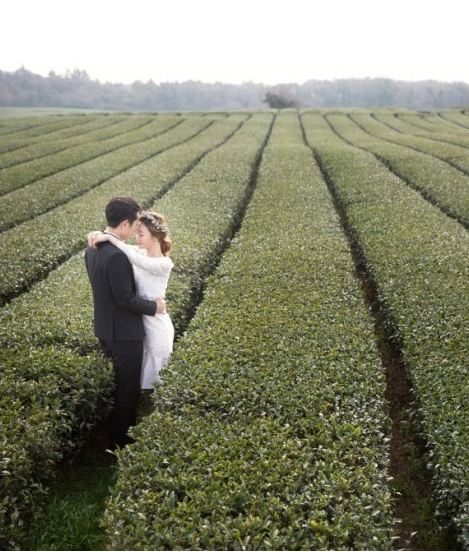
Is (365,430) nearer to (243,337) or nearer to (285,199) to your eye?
(243,337)

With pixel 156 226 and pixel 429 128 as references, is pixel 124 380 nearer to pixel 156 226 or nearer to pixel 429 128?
pixel 156 226

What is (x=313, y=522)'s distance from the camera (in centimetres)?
454

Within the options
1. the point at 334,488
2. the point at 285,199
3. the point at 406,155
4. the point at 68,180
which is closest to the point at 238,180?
the point at 285,199

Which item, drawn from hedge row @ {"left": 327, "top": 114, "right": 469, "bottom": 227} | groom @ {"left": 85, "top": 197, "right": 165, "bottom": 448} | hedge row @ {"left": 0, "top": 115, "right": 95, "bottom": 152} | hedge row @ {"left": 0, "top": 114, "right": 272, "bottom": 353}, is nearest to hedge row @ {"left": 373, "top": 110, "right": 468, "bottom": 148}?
hedge row @ {"left": 327, "top": 114, "right": 469, "bottom": 227}

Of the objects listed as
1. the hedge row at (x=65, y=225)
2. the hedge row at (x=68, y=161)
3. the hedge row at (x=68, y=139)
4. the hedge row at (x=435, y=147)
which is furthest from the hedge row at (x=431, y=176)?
the hedge row at (x=68, y=139)

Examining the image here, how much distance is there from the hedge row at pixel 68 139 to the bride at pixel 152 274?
89.5 feet

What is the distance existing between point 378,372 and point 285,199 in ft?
41.4

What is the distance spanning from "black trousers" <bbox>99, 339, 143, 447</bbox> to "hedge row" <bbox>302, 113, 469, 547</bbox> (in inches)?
158

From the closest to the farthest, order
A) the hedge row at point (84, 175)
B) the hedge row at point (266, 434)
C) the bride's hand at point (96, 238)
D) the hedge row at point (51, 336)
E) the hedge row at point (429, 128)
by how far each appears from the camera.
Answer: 1. the hedge row at point (266, 434)
2. the hedge row at point (51, 336)
3. the bride's hand at point (96, 238)
4. the hedge row at point (84, 175)
5. the hedge row at point (429, 128)

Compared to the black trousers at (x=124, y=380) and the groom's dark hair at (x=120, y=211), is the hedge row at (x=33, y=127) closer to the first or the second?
the groom's dark hair at (x=120, y=211)

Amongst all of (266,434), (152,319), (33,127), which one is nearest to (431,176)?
(152,319)

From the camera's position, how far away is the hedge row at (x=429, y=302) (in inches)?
236

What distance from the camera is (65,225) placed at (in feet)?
54.2

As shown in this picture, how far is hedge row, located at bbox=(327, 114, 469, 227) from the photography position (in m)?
18.9
